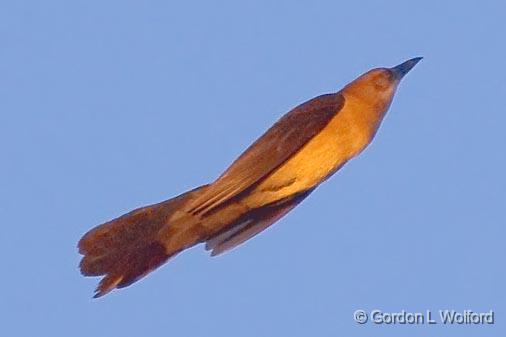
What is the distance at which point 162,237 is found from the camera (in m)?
6.65

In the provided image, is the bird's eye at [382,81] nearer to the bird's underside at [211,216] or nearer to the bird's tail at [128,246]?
the bird's underside at [211,216]

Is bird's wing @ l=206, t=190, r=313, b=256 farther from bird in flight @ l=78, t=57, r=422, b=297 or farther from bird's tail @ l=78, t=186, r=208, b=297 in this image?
bird's tail @ l=78, t=186, r=208, b=297

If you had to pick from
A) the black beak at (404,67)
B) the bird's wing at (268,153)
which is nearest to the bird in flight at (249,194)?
the bird's wing at (268,153)

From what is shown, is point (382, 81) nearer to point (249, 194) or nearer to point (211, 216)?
point (249, 194)

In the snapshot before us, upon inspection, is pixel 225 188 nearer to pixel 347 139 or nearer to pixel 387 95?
pixel 347 139

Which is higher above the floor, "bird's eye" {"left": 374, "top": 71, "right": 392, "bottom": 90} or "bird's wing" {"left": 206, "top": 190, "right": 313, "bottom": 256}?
"bird's eye" {"left": 374, "top": 71, "right": 392, "bottom": 90}

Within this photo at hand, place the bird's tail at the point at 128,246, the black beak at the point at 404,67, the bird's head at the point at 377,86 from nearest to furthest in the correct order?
the bird's tail at the point at 128,246 < the bird's head at the point at 377,86 < the black beak at the point at 404,67

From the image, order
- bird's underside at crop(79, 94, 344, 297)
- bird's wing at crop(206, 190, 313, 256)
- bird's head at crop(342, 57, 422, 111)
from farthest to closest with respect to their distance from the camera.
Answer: bird's head at crop(342, 57, 422, 111) → bird's wing at crop(206, 190, 313, 256) → bird's underside at crop(79, 94, 344, 297)

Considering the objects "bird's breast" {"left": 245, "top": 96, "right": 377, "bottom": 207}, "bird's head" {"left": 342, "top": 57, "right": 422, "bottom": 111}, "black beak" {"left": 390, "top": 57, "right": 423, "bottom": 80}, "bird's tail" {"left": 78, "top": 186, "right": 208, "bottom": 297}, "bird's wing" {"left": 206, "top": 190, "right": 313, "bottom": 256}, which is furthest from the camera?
"black beak" {"left": 390, "top": 57, "right": 423, "bottom": 80}

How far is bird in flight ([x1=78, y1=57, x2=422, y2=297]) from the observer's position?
A: 6.56 m

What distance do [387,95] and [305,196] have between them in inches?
32.9

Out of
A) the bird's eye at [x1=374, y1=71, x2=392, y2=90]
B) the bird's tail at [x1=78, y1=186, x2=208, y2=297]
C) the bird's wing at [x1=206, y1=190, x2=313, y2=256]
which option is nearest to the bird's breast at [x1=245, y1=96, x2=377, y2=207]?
the bird's wing at [x1=206, y1=190, x2=313, y2=256]

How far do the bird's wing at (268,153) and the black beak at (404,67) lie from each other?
530mm

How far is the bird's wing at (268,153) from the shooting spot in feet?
21.5
